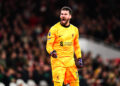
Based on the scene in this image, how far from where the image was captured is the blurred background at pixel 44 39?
13875 millimetres

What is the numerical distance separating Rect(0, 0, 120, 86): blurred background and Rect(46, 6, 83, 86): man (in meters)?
3.65

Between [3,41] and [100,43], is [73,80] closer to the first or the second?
[3,41]

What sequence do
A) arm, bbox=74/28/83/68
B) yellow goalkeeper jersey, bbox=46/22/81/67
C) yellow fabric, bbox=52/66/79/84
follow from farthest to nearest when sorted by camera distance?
1. arm, bbox=74/28/83/68
2. yellow goalkeeper jersey, bbox=46/22/81/67
3. yellow fabric, bbox=52/66/79/84

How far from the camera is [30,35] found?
17.4 metres

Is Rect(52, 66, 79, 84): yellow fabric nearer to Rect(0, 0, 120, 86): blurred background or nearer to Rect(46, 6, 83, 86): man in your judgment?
Rect(46, 6, 83, 86): man

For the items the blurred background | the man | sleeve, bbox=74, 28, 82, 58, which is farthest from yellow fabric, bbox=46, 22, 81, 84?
the blurred background

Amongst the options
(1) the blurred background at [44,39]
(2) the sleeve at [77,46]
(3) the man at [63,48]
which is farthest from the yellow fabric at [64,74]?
(1) the blurred background at [44,39]

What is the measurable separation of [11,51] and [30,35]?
2798mm

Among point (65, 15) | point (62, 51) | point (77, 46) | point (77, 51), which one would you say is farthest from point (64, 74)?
point (65, 15)

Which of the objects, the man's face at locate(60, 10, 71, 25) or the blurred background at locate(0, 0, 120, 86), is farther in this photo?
the blurred background at locate(0, 0, 120, 86)

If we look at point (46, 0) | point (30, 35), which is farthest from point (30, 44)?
point (46, 0)

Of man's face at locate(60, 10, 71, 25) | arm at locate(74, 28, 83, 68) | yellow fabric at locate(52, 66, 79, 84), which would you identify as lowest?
yellow fabric at locate(52, 66, 79, 84)

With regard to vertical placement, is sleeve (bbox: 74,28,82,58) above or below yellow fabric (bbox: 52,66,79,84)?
above

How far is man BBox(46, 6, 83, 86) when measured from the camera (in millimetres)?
8910
